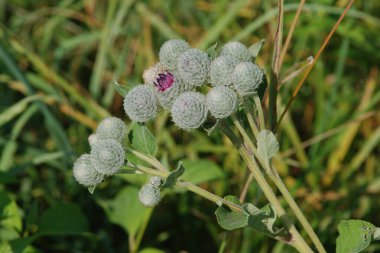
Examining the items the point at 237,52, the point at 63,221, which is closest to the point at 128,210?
the point at 63,221

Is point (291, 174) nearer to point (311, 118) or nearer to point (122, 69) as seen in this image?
point (311, 118)

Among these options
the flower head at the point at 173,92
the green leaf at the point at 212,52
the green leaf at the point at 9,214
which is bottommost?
the green leaf at the point at 9,214

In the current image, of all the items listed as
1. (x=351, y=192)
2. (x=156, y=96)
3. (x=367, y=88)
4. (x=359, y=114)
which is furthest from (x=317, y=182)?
(x=156, y=96)

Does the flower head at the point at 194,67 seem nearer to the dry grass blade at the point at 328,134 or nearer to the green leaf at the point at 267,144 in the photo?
the green leaf at the point at 267,144

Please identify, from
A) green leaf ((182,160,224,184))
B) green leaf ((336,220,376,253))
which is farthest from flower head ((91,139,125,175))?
green leaf ((182,160,224,184))

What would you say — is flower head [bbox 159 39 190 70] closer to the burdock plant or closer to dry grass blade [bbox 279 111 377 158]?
the burdock plant

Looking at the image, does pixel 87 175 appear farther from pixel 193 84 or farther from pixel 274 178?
pixel 274 178

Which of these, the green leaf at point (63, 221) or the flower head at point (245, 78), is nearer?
the flower head at point (245, 78)

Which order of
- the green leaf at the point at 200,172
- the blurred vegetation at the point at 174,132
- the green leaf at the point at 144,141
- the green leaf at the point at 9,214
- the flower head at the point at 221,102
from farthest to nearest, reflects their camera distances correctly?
the blurred vegetation at the point at 174,132, the green leaf at the point at 200,172, the green leaf at the point at 9,214, the green leaf at the point at 144,141, the flower head at the point at 221,102

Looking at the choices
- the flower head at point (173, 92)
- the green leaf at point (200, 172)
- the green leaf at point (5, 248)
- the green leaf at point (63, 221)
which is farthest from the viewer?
the green leaf at point (200, 172)

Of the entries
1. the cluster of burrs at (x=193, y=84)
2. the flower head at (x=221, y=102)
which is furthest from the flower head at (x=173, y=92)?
the flower head at (x=221, y=102)

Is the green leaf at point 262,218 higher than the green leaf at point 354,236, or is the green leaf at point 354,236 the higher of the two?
the green leaf at point 354,236
